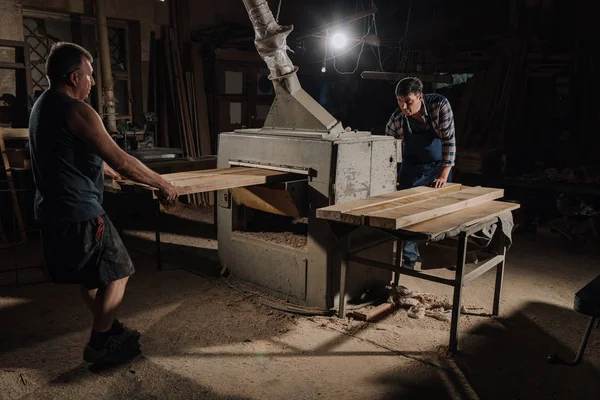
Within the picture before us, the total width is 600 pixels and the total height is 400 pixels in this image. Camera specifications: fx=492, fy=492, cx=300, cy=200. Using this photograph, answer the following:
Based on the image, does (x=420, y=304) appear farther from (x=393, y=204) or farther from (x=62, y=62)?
(x=62, y=62)

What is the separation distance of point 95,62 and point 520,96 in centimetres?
646

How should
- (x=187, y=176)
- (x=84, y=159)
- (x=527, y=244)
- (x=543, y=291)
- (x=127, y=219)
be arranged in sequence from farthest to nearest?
(x=127, y=219) < (x=527, y=244) < (x=543, y=291) < (x=187, y=176) < (x=84, y=159)

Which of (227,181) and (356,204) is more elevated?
(227,181)

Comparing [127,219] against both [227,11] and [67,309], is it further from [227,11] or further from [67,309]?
[227,11]

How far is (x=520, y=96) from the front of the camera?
7.68m

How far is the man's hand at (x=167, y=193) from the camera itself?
2.95m

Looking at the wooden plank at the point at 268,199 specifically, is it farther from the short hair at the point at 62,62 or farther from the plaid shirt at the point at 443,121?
the short hair at the point at 62,62

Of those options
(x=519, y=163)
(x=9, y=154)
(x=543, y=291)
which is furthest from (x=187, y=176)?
(x=519, y=163)

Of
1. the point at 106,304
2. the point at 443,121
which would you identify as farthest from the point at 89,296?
the point at 443,121

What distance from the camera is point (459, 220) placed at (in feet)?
10.4

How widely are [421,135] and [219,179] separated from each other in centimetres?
210

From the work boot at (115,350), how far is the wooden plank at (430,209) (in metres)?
1.69

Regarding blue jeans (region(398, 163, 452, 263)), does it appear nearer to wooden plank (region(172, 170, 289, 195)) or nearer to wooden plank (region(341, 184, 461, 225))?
wooden plank (region(341, 184, 461, 225))

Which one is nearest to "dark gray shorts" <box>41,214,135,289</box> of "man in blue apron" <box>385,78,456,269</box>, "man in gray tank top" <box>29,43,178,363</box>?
Answer: "man in gray tank top" <box>29,43,178,363</box>
